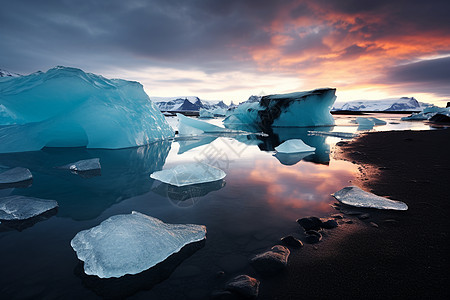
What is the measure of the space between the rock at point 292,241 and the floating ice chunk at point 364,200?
135 cm

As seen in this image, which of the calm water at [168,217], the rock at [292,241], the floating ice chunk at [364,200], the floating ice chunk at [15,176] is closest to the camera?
the calm water at [168,217]

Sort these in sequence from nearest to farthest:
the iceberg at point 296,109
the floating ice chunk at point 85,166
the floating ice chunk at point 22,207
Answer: the floating ice chunk at point 22,207 → the floating ice chunk at point 85,166 → the iceberg at point 296,109

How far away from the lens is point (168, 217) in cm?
270

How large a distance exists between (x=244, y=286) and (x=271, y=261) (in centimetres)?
39

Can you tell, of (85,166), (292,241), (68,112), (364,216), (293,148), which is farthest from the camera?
(68,112)

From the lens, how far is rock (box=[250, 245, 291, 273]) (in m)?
1.76

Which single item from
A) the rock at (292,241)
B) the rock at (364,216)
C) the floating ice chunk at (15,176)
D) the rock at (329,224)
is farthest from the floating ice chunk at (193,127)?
the rock at (292,241)

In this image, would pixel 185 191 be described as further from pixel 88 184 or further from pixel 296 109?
pixel 296 109

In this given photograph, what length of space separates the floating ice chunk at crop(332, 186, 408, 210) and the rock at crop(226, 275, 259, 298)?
2093mm

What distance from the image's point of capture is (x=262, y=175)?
15.5ft

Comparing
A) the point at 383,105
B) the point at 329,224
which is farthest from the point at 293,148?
the point at 383,105

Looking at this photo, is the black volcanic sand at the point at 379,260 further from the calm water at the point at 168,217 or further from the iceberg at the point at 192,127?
the iceberg at the point at 192,127

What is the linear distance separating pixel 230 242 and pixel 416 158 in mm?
6484

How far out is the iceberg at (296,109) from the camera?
1895 cm
